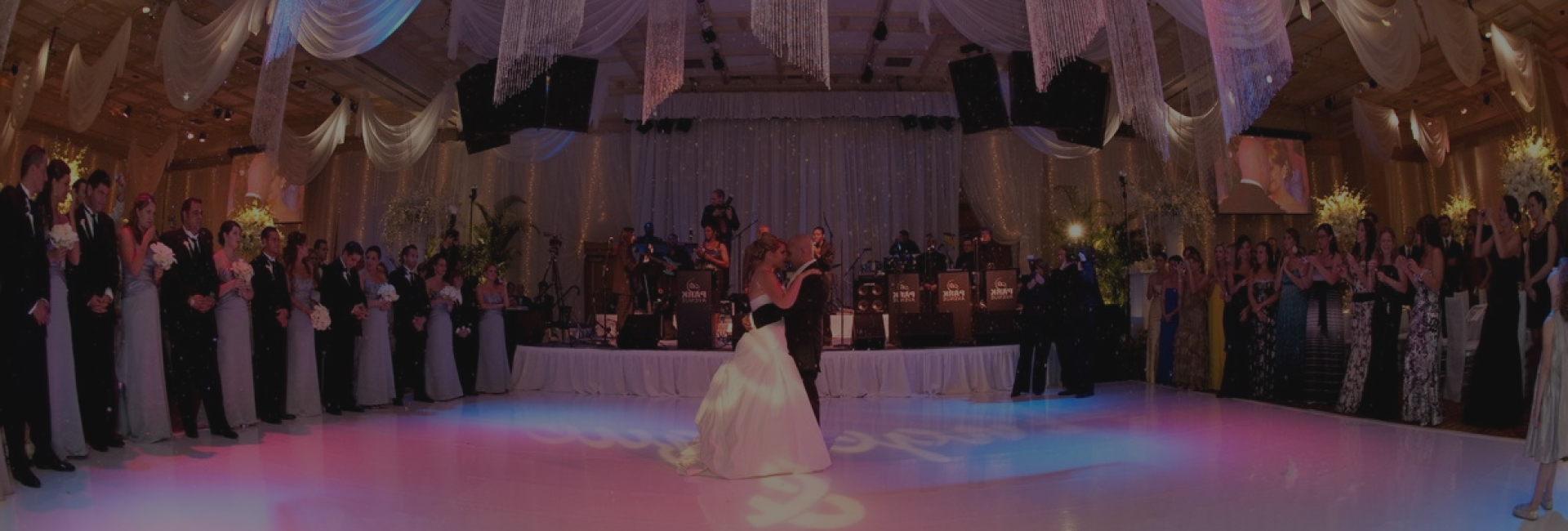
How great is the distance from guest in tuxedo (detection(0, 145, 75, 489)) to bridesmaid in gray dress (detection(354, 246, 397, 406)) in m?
3.56

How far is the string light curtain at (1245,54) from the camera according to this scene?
21.5 feet

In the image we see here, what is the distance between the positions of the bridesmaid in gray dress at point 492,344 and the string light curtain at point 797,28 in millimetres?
5550

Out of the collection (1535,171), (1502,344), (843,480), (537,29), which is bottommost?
(843,480)

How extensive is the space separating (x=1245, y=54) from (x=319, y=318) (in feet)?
24.6

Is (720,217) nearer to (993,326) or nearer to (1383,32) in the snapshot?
(993,326)

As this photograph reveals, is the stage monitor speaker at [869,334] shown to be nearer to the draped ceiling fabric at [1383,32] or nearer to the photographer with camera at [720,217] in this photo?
the photographer with camera at [720,217]

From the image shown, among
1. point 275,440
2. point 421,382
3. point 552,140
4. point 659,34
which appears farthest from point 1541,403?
point 552,140

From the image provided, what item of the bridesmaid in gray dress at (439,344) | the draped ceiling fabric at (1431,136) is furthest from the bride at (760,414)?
the draped ceiling fabric at (1431,136)

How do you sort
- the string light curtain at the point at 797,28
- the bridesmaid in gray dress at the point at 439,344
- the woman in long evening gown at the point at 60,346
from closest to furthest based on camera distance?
the woman in long evening gown at the point at 60,346 < the string light curtain at the point at 797,28 < the bridesmaid in gray dress at the point at 439,344

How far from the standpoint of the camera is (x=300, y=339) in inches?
302

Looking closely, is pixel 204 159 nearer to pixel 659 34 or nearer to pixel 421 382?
pixel 421 382

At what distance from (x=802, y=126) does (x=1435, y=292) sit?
11.3 metres

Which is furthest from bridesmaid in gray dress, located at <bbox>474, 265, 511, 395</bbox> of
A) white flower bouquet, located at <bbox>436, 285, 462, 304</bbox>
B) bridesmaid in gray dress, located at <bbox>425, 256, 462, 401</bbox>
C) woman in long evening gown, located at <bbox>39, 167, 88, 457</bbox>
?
woman in long evening gown, located at <bbox>39, 167, 88, 457</bbox>

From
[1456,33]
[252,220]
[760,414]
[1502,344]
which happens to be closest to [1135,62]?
[1456,33]
